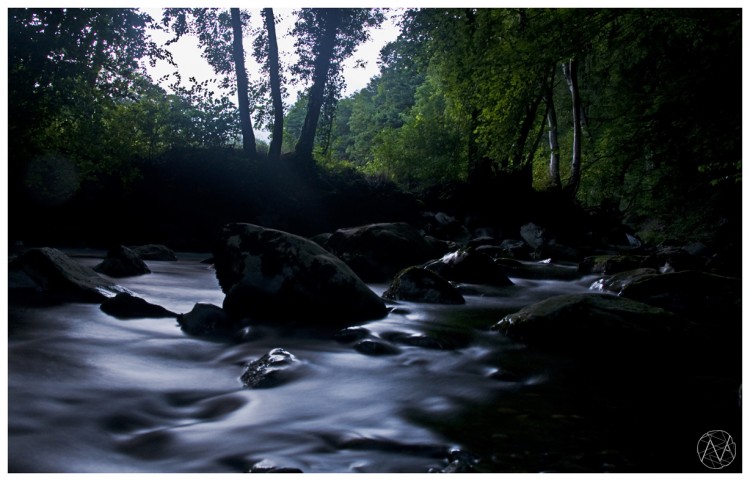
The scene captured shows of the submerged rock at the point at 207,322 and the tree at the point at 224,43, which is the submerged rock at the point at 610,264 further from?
the tree at the point at 224,43

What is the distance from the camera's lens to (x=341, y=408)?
11.4 feet

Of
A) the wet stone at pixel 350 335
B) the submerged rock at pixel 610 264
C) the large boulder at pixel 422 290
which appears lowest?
the submerged rock at pixel 610 264

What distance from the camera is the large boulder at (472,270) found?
30.4 feet

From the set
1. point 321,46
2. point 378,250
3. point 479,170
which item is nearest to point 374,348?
point 378,250

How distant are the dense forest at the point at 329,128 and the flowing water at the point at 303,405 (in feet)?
16.4

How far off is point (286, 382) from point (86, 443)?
138 cm

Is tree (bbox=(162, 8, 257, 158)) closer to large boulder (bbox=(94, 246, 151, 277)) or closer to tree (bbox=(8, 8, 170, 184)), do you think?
tree (bbox=(8, 8, 170, 184))

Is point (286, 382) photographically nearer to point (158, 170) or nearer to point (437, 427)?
point (437, 427)

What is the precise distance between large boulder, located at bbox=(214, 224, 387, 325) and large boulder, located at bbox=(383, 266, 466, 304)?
1.01 meters

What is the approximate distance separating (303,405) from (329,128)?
22.4m

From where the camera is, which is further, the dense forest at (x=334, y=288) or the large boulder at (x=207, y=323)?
the large boulder at (x=207, y=323)

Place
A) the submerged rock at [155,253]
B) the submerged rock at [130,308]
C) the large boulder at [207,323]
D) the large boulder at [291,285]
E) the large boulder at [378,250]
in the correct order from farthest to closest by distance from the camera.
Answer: the submerged rock at [155,253] < the large boulder at [378,250] < the large boulder at [291,285] < the submerged rock at [130,308] < the large boulder at [207,323]

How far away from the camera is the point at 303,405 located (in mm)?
3463

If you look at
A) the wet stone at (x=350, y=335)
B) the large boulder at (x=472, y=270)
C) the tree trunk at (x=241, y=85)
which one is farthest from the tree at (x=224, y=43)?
the wet stone at (x=350, y=335)
